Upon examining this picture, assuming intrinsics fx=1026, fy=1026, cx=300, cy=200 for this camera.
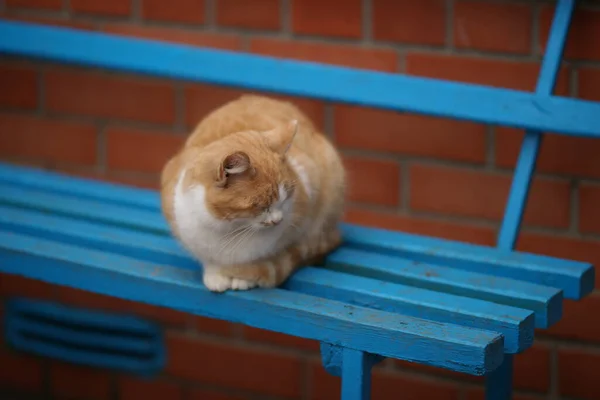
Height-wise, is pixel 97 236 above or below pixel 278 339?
above

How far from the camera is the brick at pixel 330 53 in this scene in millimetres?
2201

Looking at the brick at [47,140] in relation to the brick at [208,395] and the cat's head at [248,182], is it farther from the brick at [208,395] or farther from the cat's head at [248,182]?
the cat's head at [248,182]

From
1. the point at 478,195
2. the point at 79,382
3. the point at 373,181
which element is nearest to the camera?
the point at 478,195

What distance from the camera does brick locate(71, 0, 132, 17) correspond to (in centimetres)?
245

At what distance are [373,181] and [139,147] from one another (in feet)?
1.99

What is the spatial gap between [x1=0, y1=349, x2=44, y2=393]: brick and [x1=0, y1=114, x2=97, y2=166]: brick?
0.55 meters

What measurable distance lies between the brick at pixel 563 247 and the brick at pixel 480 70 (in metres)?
0.31

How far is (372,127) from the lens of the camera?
7.45ft

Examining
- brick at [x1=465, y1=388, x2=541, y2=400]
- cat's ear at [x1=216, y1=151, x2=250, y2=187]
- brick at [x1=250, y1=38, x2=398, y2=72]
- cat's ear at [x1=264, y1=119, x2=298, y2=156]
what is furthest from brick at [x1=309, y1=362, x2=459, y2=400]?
cat's ear at [x1=216, y1=151, x2=250, y2=187]

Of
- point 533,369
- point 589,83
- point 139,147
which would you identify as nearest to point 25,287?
point 139,147

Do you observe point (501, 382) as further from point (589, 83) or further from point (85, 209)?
point (85, 209)

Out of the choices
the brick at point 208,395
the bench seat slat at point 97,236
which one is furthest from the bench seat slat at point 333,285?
the brick at point 208,395

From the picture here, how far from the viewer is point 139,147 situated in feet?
8.25

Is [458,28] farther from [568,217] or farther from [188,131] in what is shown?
[188,131]
